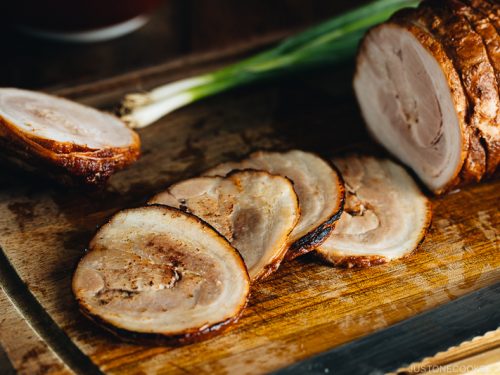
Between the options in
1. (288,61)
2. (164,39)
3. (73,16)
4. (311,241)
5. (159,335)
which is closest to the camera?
(159,335)

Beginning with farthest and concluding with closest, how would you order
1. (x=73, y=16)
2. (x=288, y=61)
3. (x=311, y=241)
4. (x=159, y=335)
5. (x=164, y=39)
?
(x=164, y=39) → (x=73, y=16) → (x=288, y=61) → (x=311, y=241) → (x=159, y=335)

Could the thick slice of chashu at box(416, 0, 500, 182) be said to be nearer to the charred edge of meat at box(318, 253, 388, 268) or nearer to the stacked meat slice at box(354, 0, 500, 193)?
the stacked meat slice at box(354, 0, 500, 193)

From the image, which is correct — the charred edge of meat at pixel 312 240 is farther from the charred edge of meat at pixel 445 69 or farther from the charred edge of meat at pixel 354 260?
the charred edge of meat at pixel 445 69

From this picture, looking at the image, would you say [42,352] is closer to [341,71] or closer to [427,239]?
[427,239]

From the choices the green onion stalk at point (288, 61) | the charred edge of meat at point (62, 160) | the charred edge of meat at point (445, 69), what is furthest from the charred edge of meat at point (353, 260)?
the green onion stalk at point (288, 61)

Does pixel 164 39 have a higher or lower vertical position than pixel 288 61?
lower

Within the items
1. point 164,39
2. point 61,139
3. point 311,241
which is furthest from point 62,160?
point 164,39

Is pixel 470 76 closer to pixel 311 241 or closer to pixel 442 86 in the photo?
pixel 442 86

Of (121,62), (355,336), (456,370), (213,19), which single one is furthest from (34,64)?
(456,370)
